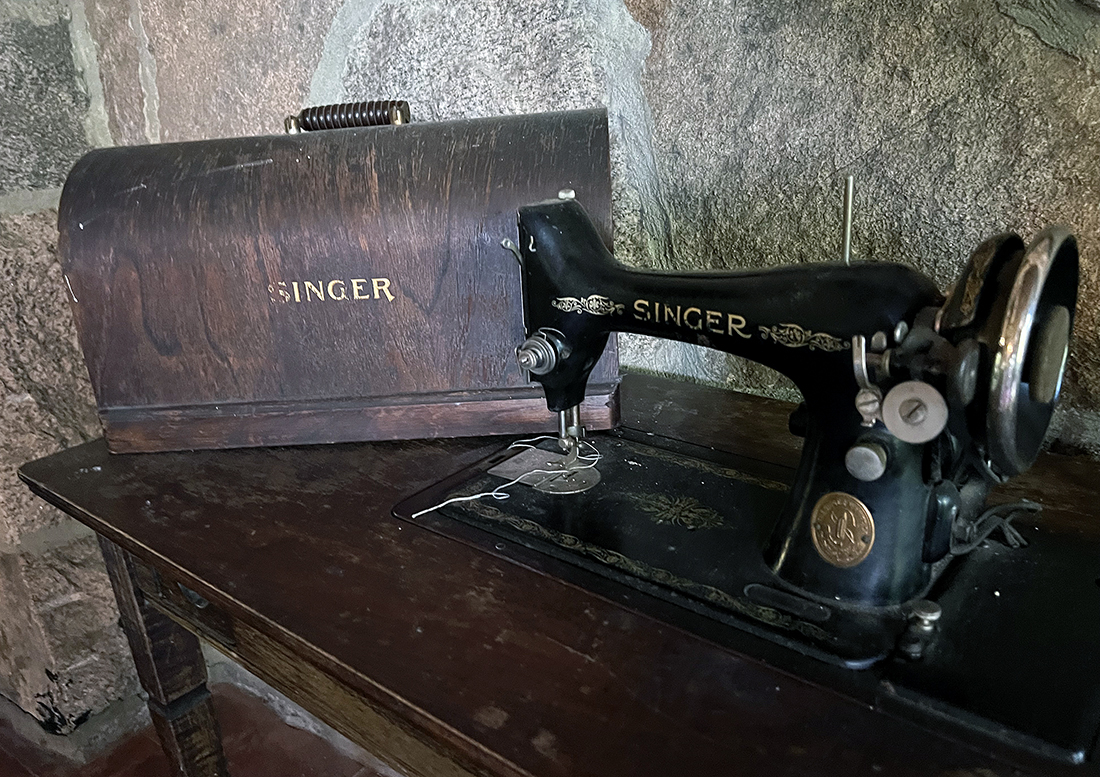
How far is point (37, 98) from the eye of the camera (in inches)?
56.1

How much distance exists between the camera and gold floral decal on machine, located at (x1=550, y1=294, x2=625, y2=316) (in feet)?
2.49

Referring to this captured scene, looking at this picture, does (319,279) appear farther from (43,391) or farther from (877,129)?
(43,391)

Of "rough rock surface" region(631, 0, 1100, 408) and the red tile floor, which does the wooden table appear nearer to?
"rough rock surface" region(631, 0, 1100, 408)

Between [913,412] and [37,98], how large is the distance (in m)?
1.57

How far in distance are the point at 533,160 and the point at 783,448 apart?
437 mm

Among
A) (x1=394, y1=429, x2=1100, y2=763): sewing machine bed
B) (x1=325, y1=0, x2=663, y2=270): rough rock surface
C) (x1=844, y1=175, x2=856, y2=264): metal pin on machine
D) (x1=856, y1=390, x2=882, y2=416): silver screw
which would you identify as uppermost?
(x1=325, y1=0, x2=663, y2=270): rough rock surface

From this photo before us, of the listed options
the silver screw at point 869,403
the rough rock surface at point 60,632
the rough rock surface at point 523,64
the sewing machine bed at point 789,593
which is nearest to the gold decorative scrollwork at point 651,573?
the sewing machine bed at point 789,593

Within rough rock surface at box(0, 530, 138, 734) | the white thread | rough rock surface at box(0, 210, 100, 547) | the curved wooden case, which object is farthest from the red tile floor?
the white thread

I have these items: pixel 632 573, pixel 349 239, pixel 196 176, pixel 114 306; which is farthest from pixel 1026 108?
pixel 114 306

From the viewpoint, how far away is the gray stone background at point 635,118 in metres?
0.84

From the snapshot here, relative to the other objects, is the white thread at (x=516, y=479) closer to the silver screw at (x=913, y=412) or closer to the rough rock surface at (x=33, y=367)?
the silver screw at (x=913, y=412)

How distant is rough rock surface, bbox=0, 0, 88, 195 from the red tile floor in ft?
3.77

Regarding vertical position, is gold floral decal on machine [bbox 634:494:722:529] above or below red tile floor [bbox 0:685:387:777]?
above

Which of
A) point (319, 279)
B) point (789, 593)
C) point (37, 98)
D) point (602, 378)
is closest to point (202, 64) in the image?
point (37, 98)
